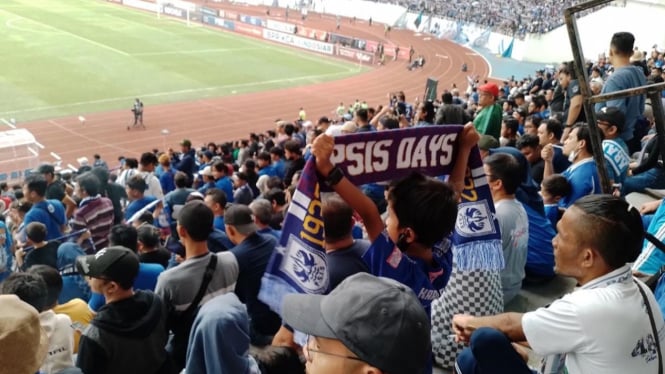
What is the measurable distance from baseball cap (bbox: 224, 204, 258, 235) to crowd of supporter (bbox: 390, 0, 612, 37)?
36.1 m

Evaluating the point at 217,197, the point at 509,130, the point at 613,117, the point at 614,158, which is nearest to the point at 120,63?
the point at 509,130

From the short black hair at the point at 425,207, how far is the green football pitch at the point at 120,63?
25276 millimetres

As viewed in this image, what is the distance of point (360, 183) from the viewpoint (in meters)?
2.86

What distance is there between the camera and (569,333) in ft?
7.80

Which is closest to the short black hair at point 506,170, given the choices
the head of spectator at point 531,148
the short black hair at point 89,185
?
the head of spectator at point 531,148

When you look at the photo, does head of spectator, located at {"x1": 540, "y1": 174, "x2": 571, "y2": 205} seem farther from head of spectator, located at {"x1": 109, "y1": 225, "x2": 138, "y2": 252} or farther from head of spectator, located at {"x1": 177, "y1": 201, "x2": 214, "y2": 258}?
head of spectator, located at {"x1": 109, "y1": 225, "x2": 138, "y2": 252}

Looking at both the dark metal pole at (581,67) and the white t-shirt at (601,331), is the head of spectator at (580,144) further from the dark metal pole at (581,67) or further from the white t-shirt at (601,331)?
the white t-shirt at (601,331)

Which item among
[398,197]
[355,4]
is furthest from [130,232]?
[355,4]

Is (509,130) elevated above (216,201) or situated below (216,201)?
above

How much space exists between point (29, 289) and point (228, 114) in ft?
80.5

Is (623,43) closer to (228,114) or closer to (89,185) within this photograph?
(89,185)

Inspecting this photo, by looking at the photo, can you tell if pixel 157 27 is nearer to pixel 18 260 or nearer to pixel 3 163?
pixel 3 163

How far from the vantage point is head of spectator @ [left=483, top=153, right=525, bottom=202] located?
408 centimetres

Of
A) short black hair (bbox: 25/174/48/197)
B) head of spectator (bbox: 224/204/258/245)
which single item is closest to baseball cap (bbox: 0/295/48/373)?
head of spectator (bbox: 224/204/258/245)
